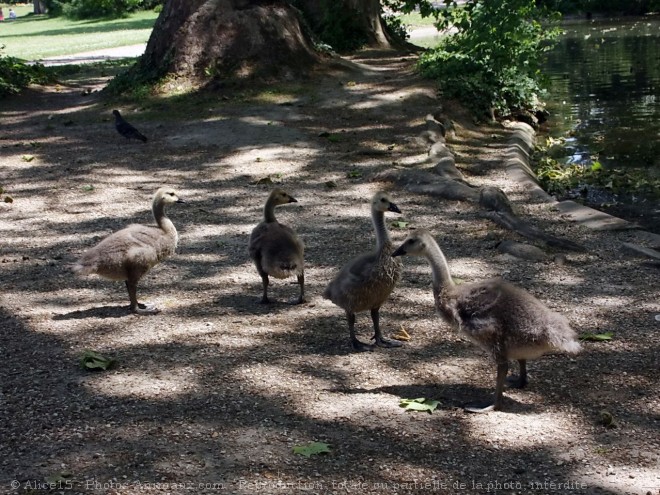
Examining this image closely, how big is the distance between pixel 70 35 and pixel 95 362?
1789 inches

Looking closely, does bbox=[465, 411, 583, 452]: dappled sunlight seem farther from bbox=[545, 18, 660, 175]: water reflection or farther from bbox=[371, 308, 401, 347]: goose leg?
bbox=[545, 18, 660, 175]: water reflection

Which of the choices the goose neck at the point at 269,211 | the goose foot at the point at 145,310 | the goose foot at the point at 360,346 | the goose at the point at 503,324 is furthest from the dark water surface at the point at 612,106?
the goose foot at the point at 145,310

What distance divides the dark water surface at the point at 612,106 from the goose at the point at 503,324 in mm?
6092

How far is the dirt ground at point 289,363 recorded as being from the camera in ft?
15.3

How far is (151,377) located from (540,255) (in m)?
4.42

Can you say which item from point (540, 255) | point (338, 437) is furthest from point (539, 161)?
point (338, 437)

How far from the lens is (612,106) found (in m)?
20.0

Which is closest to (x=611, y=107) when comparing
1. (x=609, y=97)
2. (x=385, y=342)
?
(x=609, y=97)

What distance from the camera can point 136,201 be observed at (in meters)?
11.3

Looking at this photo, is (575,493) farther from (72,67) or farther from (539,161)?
(72,67)

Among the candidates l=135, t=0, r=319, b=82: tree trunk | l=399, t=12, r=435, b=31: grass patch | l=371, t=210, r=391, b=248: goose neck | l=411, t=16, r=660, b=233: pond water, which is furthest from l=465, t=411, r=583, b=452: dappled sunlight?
l=399, t=12, r=435, b=31: grass patch

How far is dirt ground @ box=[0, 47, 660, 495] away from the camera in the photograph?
184 inches

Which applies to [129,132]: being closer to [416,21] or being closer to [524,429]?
[524,429]

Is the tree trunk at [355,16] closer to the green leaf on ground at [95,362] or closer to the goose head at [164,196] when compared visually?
the goose head at [164,196]
